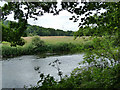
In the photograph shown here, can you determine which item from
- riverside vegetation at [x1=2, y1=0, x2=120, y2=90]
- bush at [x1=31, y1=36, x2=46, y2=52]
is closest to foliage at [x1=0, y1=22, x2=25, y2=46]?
riverside vegetation at [x1=2, y1=0, x2=120, y2=90]

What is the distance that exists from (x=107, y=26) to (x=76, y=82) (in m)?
0.93

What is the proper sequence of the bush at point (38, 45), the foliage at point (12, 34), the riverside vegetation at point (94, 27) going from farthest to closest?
the bush at point (38, 45), the riverside vegetation at point (94, 27), the foliage at point (12, 34)

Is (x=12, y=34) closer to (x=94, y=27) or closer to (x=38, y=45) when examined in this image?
(x=94, y=27)

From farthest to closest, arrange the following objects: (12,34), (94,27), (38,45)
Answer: (38,45)
(94,27)
(12,34)

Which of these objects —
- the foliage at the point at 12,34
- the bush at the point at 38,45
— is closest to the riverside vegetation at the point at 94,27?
the foliage at the point at 12,34

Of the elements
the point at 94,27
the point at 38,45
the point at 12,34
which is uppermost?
the point at 94,27

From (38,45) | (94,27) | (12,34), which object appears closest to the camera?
(12,34)

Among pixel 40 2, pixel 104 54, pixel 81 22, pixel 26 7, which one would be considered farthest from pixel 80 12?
pixel 104 54

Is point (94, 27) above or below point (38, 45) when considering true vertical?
above

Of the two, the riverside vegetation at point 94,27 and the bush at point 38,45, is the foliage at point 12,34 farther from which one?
the bush at point 38,45

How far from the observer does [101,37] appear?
9.17 ft

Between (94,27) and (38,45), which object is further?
(38,45)

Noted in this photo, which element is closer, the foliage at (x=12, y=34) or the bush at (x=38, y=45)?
the foliage at (x=12, y=34)

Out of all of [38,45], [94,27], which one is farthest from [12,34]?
[38,45]
